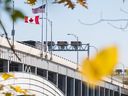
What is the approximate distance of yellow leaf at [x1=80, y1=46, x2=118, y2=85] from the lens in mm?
1793

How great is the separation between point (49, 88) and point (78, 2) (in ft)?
221

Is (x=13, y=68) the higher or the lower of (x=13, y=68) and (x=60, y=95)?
the higher

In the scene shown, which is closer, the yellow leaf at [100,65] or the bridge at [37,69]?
the yellow leaf at [100,65]

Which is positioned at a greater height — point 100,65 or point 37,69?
point 100,65

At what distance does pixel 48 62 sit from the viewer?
248 feet

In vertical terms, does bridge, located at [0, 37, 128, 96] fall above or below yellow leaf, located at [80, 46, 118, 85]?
below

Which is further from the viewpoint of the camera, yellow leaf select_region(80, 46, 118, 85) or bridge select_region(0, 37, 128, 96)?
bridge select_region(0, 37, 128, 96)

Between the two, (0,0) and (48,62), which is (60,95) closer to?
(48,62)

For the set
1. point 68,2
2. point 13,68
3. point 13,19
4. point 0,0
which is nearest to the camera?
point 13,19

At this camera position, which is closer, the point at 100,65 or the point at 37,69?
the point at 100,65

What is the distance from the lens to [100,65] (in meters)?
1.81

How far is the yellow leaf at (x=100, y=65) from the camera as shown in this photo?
5.88 ft

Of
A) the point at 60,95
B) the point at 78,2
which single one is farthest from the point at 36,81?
the point at 78,2

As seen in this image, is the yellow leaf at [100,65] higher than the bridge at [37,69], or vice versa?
the yellow leaf at [100,65]
